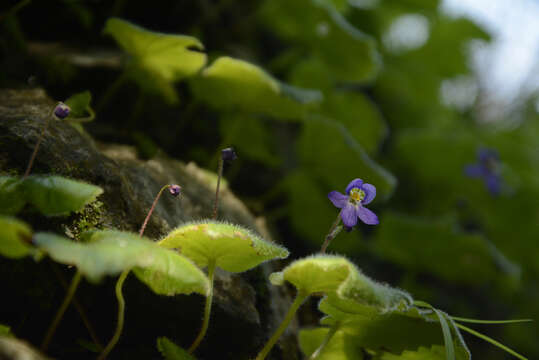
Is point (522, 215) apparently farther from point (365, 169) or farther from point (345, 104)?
point (365, 169)

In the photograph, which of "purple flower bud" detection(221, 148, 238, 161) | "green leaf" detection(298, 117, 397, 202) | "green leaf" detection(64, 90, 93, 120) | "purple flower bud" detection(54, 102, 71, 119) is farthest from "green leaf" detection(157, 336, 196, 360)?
"green leaf" detection(298, 117, 397, 202)

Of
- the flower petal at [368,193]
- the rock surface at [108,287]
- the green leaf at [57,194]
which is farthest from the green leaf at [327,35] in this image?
the green leaf at [57,194]

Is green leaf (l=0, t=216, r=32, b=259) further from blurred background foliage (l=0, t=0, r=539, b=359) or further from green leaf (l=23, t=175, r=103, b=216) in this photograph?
blurred background foliage (l=0, t=0, r=539, b=359)

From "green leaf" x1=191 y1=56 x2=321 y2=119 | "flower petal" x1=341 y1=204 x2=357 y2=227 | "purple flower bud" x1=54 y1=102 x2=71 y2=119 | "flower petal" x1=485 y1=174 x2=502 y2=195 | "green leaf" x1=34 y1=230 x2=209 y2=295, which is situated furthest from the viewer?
"flower petal" x1=485 y1=174 x2=502 y2=195

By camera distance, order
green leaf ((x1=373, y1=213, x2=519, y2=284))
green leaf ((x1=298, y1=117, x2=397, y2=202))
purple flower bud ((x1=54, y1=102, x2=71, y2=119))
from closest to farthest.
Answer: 1. purple flower bud ((x1=54, y1=102, x2=71, y2=119))
2. green leaf ((x1=298, y1=117, x2=397, y2=202))
3. green leaf ((x1=373, y1=213, x2=519, y2=284))

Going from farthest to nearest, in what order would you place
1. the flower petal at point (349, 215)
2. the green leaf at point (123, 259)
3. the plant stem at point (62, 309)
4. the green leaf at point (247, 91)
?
the green leaf at point (247, 91) < the flower petal at point (349, 215) < the plant stem at point (62, 309) < the green leaf at point (123, 259)

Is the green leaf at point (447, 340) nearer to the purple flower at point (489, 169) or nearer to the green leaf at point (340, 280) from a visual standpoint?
the green leaf at point (340, 280)
